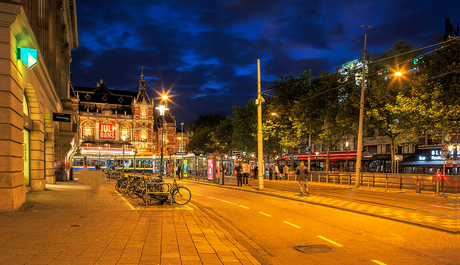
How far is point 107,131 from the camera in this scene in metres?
38.4

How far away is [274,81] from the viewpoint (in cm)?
4234

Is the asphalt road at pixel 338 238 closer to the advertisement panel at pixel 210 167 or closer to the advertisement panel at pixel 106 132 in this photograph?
the advertisement panel at pixel 210 167

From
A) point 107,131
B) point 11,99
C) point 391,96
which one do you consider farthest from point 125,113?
point 11,99

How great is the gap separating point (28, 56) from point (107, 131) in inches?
1086

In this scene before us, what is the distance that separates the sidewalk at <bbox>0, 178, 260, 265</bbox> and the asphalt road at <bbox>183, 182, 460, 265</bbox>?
870 mm

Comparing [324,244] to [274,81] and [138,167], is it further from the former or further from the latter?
[138,167]

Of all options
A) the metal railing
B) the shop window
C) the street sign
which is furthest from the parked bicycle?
the shop window

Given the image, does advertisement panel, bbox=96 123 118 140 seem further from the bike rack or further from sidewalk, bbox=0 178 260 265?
sidewalk, bbox=0 178 260 265

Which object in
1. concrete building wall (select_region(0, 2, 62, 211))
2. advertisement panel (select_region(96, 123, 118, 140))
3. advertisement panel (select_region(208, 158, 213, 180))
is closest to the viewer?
concrete building wall (select_region(0, 2, 62, 211))

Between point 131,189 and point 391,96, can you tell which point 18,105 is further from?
point 391,96

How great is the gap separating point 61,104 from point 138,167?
967 inches

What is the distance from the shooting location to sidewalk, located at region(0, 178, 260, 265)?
18.4ft

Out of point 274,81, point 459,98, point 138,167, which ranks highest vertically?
point 274,81

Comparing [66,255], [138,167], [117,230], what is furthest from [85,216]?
[138,167]
